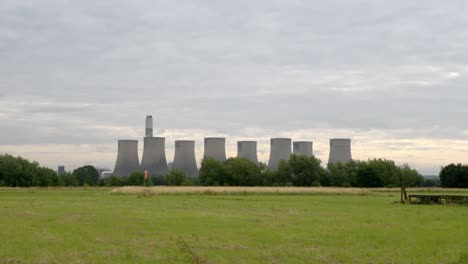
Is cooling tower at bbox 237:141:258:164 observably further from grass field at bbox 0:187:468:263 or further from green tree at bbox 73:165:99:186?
grass field at bbox 0:187:468:263

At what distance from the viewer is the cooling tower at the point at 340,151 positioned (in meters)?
98.1

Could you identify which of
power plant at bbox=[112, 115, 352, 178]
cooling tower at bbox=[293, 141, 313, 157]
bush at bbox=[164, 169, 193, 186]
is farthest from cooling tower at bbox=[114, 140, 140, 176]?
cooling tower at bbox=[293, 141, 313, 157]

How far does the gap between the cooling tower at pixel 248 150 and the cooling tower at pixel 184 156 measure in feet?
29.3

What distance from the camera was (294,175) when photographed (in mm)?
97500

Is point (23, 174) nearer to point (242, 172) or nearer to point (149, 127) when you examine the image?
point (149, 127)

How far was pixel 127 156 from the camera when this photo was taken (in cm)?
9269

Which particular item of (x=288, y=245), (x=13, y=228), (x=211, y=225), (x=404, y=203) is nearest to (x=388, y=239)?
(x=288, y=245)

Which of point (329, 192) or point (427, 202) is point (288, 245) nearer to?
point (427, 202)

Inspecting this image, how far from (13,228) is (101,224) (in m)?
3.28

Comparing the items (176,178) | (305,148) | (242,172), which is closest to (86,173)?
(176,178)

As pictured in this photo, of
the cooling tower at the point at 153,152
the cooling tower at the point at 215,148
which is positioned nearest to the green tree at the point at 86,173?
the cooling tower at the point at 153,152

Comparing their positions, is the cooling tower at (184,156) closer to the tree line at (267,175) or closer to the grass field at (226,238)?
the tree line at (267,175)

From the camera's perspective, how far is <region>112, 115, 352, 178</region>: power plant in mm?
92875

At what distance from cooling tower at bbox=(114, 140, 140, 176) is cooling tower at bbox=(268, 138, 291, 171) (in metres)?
22.8
